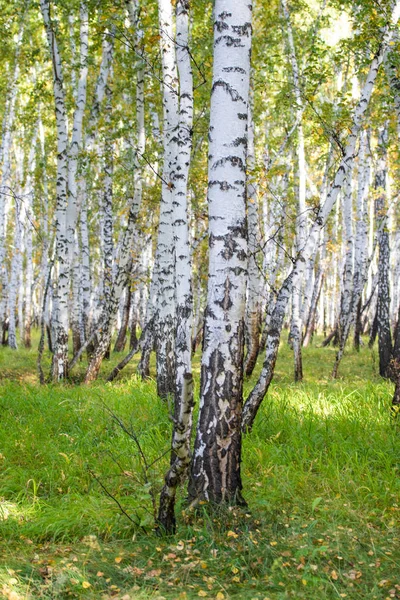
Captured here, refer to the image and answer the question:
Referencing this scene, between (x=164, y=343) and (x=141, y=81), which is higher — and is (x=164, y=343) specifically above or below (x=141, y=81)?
below

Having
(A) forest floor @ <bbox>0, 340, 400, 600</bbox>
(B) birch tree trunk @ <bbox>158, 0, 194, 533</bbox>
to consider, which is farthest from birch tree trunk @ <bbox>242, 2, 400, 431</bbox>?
(B) birch tree trunk @ <bbox>158, 0, 194, 533</bbox>

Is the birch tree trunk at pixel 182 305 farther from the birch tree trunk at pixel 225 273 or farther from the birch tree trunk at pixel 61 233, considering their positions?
the birch tree trunk at pixel 61 233

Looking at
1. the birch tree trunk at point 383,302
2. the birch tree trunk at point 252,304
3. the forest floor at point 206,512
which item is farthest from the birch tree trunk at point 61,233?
the birch tree trunk at point 383,302

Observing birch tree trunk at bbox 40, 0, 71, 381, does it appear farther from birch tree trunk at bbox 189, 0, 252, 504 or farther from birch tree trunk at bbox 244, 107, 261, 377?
birch tree trunk at bbox 189, 0, 252, 504

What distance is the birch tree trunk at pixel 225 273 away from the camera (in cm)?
439

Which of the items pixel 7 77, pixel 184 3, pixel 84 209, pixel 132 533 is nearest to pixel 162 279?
pixel 184 3

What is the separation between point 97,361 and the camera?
35.7ft

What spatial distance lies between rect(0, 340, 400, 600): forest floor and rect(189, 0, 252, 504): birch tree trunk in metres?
0.39

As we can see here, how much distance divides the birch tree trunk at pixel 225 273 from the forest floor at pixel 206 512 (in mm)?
387

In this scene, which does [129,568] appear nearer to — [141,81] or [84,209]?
[141,81]

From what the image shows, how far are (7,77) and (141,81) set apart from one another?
358 inches

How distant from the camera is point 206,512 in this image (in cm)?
426

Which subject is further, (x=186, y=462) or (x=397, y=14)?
(x=397, y=14)

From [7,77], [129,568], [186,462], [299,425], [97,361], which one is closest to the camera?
[129,568]
